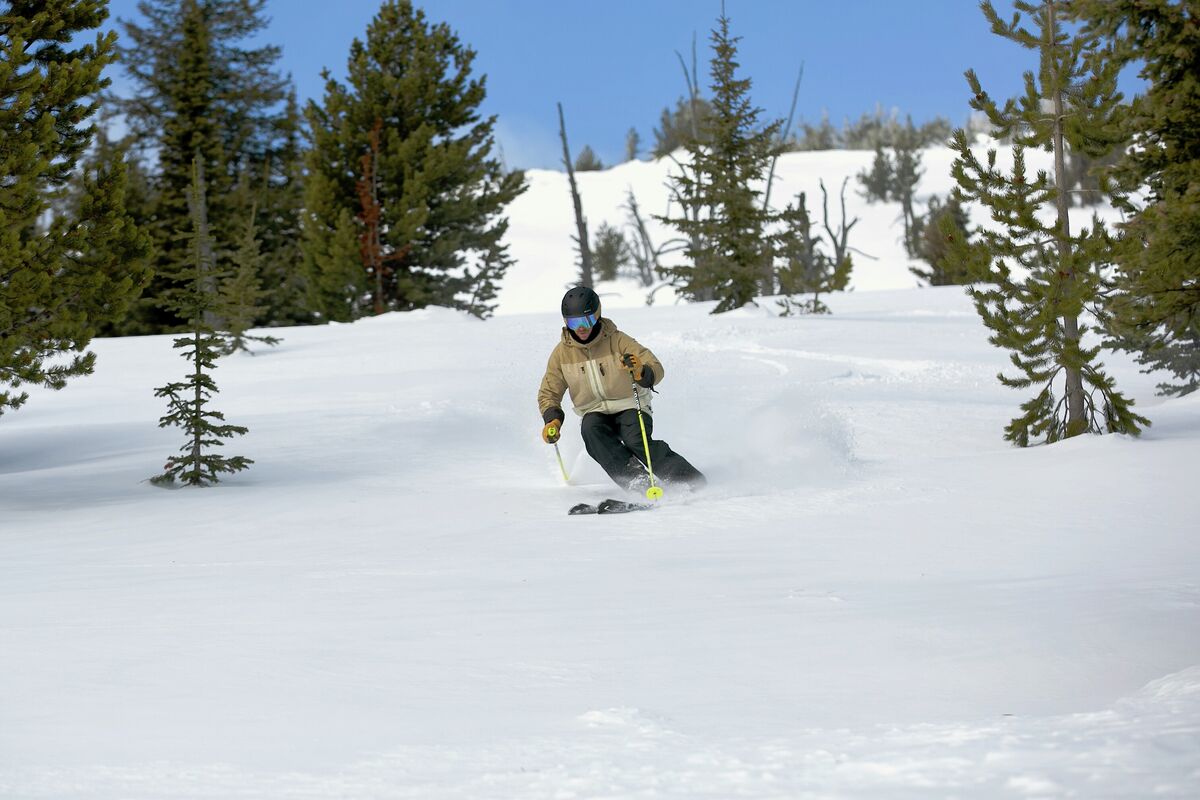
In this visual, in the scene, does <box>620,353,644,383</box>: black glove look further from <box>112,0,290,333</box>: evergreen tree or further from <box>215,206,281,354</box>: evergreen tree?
<box>112,0,290,333</box>: evergreen tree

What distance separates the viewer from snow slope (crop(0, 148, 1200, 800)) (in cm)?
260

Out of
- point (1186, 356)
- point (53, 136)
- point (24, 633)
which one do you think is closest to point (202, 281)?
point (53, 136)

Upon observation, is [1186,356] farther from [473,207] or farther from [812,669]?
[473,207]

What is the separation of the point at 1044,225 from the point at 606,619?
688 cm

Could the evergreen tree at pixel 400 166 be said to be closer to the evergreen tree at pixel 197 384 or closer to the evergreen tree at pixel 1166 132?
the evergreen tree at pixel 197 384

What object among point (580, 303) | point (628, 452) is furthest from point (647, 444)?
point (580, 303)

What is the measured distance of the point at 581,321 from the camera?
28.3 ft

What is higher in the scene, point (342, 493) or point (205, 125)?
point (205, 125)

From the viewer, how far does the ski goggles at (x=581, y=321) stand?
863 cm

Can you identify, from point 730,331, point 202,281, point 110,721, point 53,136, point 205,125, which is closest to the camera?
point 110,721

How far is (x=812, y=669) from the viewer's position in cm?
352

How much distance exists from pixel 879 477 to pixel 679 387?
5759mm

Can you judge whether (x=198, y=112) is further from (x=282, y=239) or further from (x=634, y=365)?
(x=634, y=365)

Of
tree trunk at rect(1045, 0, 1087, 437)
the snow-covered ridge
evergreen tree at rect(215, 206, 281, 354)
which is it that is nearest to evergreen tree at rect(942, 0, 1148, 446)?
tree trunk at rect(1045, 0, 1087, 437)
